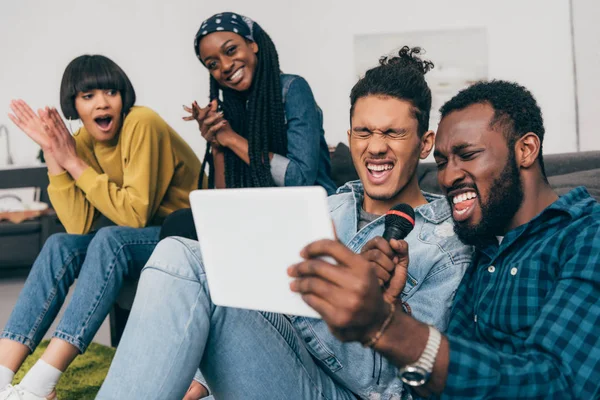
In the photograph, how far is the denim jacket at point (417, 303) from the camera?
1236 mm

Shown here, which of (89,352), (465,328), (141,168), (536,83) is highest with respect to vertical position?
(536,83)

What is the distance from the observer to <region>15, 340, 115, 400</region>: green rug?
2117mm

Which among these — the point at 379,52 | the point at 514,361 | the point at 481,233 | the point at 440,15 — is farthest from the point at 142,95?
the point at 514,361

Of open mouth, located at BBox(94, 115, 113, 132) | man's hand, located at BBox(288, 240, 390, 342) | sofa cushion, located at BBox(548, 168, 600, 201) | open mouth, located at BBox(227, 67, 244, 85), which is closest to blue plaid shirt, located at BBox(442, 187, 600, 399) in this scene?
man's hand, located at BBox(288, 240, 390, 342)

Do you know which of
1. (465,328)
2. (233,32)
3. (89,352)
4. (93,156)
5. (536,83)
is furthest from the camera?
(536,83)

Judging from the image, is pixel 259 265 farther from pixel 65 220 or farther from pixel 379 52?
pixel 379 52

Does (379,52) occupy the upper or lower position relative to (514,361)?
upper

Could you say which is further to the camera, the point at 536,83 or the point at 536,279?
the point at 536,83

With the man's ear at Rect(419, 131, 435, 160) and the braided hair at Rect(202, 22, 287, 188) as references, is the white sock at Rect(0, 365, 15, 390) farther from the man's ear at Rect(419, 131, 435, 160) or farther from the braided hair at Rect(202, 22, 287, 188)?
the man's ear at Rect(419, 131, 435, 160)

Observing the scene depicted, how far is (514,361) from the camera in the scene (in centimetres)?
84

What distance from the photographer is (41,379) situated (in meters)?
1.71

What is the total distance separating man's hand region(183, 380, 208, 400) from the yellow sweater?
0.87 metres

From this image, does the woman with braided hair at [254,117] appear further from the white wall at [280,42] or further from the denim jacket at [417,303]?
the white wall at [280,42]

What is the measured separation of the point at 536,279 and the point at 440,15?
352cm
